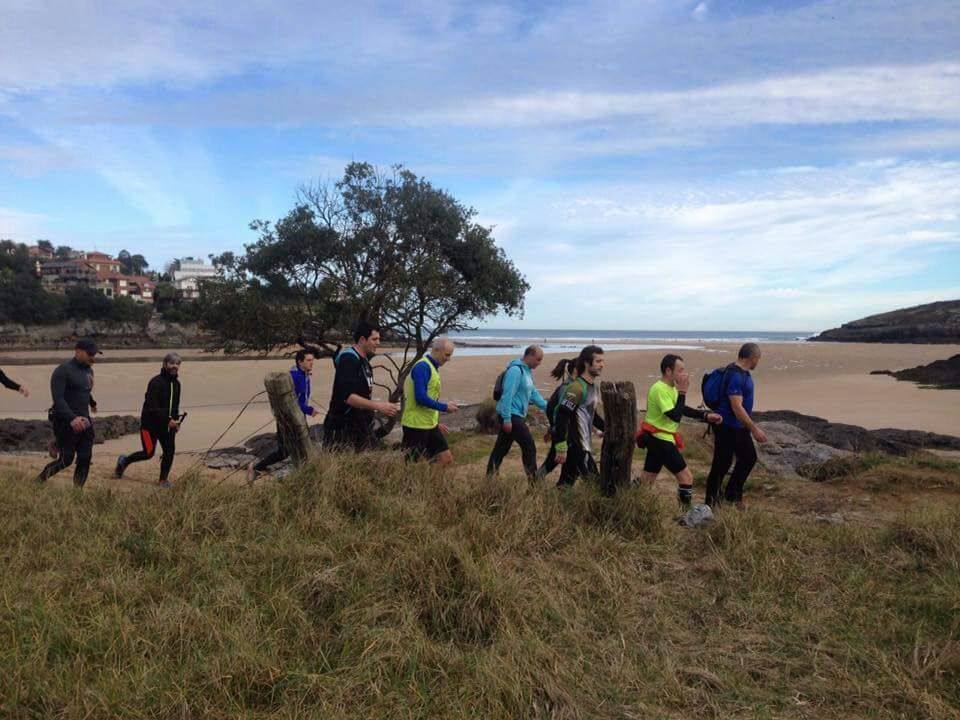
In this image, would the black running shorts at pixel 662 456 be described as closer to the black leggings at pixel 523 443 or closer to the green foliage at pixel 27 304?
the black leggings at pixel 523 443

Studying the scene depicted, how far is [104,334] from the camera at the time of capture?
70.9 meters

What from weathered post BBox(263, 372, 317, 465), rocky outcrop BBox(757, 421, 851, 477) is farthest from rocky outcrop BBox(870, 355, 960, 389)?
weathered post BBox(263, 372, 317, 465)

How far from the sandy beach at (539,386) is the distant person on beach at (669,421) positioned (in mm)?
6619

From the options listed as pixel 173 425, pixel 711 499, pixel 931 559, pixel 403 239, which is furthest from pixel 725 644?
pixel 403 239

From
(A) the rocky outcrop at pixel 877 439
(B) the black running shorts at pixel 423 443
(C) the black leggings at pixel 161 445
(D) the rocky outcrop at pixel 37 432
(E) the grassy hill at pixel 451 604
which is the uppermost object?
(B) the black running shorts at pixel 423 443

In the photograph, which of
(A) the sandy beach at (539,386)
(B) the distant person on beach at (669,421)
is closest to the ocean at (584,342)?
(A) the sandy beach at (539,386)

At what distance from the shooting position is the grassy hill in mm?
3750

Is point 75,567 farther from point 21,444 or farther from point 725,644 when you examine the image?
point 21,444

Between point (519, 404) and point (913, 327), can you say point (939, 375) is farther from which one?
point (913, 327)

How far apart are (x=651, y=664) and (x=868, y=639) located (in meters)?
1.47

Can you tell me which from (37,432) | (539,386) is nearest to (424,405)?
(37,432)

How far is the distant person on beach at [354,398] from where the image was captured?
678 cm

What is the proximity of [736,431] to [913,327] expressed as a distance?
73154mm

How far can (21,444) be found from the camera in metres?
13.6
